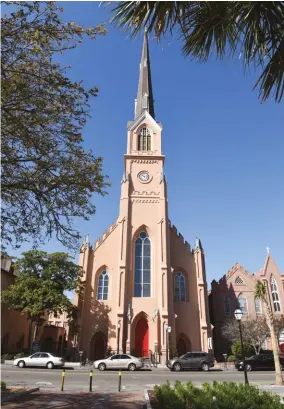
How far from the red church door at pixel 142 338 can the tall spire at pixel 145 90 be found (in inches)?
1125

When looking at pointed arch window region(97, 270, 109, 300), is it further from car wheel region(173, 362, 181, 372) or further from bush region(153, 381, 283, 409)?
bush region(153, 381, 283, 409)

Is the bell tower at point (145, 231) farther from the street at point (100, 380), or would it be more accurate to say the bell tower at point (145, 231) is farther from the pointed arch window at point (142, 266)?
the street at point (100, 380)

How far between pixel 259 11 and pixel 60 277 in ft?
96.7

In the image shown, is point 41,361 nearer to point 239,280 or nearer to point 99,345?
point 99,345

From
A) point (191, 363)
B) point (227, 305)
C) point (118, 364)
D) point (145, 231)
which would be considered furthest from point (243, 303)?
point (118, 364)

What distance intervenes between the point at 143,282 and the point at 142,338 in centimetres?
546

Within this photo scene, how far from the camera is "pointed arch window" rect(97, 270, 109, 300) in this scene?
109ft

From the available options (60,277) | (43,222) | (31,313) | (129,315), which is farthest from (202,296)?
(43,222)

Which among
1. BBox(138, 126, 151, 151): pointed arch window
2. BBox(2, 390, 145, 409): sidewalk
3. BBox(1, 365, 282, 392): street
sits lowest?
BBox(2, 390, 145, 409): sidewalk

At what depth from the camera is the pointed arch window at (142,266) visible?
107 feet

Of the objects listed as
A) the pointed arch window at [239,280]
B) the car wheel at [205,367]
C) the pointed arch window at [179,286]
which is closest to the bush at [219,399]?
the car wheel at [205,367]

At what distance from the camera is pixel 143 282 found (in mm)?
32969

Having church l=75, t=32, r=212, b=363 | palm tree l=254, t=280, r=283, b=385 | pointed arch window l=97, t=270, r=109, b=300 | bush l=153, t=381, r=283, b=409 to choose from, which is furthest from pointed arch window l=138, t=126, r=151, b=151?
bush l=153, t=381, r=283, b=409

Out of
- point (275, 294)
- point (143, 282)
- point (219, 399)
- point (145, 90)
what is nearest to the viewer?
point (219, 399)
